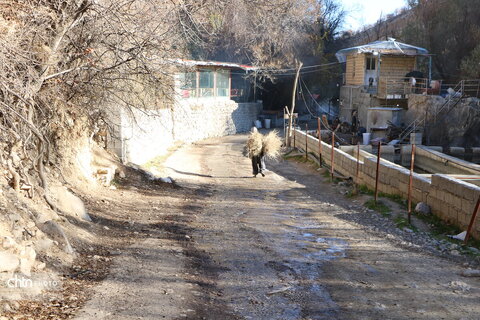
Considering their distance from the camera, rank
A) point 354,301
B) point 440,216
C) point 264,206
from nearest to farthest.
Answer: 1. point 354,301
2. point 440,216
3. point 264,206

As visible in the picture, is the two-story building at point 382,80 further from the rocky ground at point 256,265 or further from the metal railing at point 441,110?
the rocky ground at point 256,265

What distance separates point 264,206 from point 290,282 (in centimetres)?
594

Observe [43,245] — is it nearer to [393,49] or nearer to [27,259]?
[27,259]

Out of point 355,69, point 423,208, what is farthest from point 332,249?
point 355,69

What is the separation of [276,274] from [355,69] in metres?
32.4

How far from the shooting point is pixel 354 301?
18.3 feet

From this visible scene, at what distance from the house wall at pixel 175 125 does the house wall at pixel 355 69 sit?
9.00m

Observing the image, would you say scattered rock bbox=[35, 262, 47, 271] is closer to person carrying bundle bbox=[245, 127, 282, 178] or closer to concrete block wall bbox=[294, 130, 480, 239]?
concrete block wall bbox=[294, 130, 480, 239]

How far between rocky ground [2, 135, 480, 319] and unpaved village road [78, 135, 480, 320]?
1cm

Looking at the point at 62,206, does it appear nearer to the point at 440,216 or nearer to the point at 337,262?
the point at 337,262

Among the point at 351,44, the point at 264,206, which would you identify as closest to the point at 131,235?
the point at 264,206

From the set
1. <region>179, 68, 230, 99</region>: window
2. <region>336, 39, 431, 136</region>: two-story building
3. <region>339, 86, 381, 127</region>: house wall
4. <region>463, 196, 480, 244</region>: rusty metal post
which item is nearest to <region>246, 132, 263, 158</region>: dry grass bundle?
<region>463, 196, 480, 244</region>: rusty metal post

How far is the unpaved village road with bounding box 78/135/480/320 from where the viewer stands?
5195 mm

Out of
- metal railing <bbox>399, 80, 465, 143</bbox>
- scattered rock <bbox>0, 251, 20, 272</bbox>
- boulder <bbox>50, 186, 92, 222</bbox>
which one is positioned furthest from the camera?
metal railing <bbox>399, 80, 465, 143</bbox>
